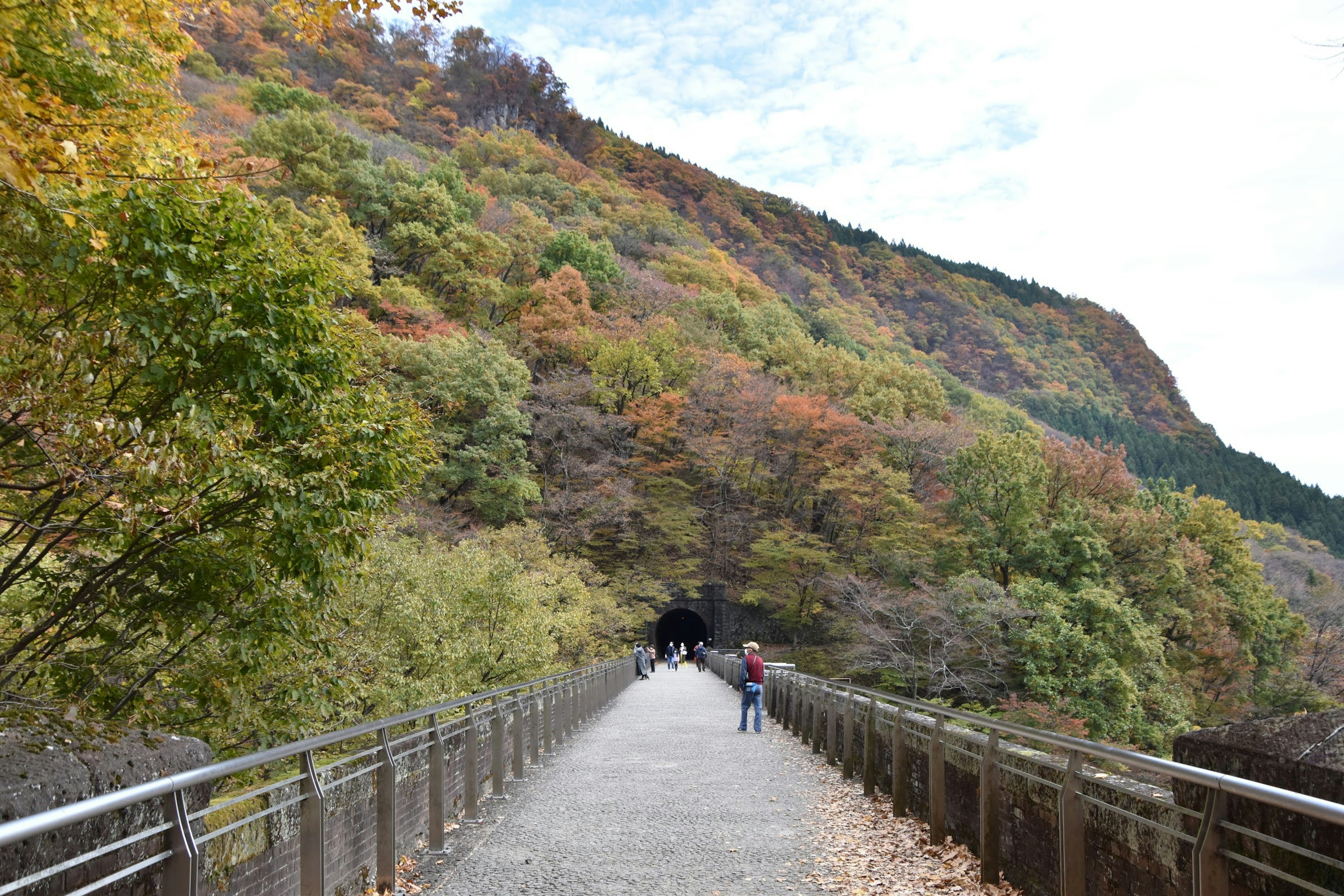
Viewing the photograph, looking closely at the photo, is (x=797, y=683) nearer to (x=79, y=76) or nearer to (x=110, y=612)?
(x=110, y=612)

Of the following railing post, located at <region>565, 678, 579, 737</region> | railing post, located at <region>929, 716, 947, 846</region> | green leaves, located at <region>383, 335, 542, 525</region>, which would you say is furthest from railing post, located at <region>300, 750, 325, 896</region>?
green leaves, located at <region>383, 335, 542, 525</region>

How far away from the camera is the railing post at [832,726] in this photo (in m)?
9.91

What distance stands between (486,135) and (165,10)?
290 feet

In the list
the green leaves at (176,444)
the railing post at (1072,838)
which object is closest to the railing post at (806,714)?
the green leaves at (176,444)

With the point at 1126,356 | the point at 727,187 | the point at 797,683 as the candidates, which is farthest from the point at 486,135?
the point at 797,683

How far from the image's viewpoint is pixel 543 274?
54.1 metres

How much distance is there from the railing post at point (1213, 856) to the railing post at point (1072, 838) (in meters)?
1.07

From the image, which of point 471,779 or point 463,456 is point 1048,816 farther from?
point 463,456

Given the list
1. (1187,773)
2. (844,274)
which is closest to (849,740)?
(1187,773)

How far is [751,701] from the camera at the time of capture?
43.6 ft

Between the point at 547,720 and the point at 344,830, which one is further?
the point at 547,720

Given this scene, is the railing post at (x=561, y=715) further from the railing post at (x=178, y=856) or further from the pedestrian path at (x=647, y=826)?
the railing post at (x=178, y=856)

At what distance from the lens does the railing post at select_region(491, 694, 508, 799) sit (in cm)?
770

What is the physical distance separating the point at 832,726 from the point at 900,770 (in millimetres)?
3130
